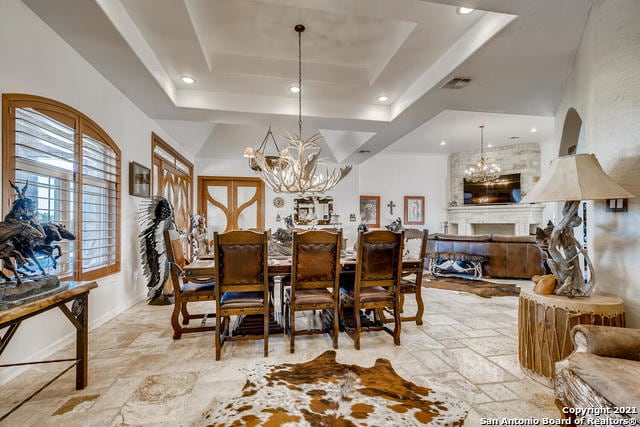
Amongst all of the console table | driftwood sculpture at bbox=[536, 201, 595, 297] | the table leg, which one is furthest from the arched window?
driftwood sculpture at bbox=[536, 201, 595, 297]

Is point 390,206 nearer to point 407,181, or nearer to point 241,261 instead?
point 407,181

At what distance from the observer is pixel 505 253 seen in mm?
5832

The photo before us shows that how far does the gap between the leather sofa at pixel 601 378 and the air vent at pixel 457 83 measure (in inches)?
109

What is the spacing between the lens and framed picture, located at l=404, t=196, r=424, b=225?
9.55 metres

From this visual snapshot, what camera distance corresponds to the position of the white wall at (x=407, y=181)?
9391 mm

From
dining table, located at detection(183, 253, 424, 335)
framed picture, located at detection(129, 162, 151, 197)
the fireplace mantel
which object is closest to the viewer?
dining table, located at detection(183, 253, 424, 335)

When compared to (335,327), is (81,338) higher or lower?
higher

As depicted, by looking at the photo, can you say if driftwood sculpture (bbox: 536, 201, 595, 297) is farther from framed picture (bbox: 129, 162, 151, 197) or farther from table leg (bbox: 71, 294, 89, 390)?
framed picture (bbox: 129, 162, 151, 197)

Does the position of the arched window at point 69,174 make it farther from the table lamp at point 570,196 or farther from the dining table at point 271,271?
the table lamp at point 570,196

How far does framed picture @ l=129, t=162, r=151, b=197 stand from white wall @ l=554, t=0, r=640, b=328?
197 inches

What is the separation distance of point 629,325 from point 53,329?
4.47 metres

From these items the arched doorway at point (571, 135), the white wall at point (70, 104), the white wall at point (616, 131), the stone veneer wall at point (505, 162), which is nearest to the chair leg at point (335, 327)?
the white wall at point (616, 131)

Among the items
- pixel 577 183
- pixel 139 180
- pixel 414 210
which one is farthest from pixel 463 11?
pixel 414 210

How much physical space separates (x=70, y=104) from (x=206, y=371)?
2.79 meters
